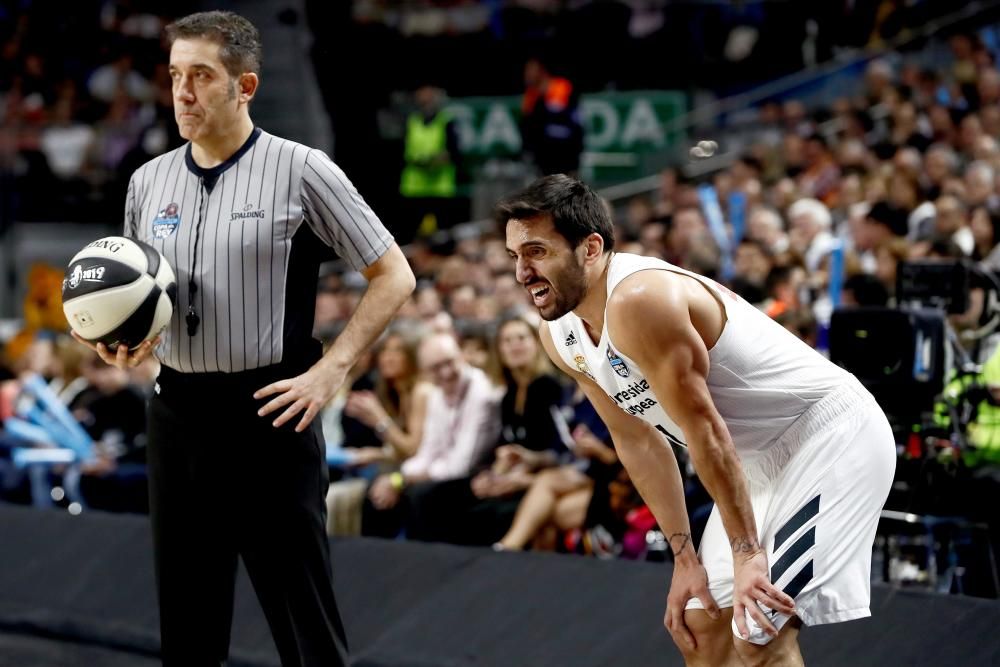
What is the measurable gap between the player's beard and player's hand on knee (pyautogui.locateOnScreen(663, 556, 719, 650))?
792 mm

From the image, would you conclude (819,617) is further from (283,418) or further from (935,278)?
(935,278)

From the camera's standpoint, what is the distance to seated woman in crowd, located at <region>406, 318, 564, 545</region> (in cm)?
690

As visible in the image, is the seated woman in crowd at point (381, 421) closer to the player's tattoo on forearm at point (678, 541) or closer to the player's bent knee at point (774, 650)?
the player's tattoo on forearm at point (678, 541)

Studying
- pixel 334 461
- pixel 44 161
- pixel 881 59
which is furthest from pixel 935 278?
pixel 44 161

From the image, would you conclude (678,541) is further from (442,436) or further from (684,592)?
(442,436)

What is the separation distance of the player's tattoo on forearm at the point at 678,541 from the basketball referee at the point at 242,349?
3.23 feet

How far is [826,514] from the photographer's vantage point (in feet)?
10.7

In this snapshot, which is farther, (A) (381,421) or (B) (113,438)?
(B) (113,438)

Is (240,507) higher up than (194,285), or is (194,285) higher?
(194,285)

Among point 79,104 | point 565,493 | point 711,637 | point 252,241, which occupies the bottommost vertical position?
point 565,493

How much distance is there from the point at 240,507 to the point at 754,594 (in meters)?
1.47

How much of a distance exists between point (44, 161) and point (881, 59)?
847 centimetres

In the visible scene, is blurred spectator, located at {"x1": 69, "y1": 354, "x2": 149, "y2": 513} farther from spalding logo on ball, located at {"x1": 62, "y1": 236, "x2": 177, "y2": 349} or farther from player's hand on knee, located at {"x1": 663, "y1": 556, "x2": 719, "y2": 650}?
player's hand on knee, located at {"x1": 663, "y1": 556, "x2": 719, "y2": 650}

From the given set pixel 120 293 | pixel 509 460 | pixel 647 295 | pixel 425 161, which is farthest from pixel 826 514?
pixel 425 161
